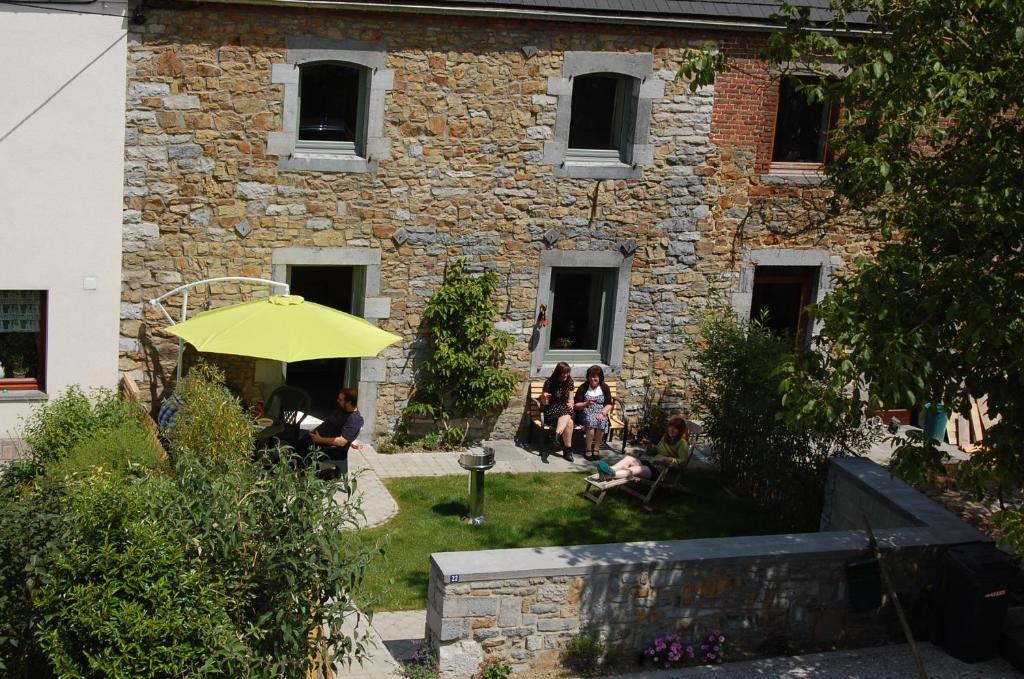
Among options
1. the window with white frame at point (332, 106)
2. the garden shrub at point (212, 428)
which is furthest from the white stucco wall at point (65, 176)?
the garden shrub at point (212, 428)

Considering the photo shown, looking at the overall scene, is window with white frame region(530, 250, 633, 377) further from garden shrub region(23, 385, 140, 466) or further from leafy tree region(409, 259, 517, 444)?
garden shrub region(23, 385, 140, 466)

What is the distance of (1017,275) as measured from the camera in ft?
26.3

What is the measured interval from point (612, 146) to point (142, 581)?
28.6ft

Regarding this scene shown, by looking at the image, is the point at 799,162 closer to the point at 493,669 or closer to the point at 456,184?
the point at 456,184

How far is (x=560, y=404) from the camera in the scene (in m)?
13.7

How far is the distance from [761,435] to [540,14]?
4.97m

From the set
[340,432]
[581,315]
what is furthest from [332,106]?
[581,315]

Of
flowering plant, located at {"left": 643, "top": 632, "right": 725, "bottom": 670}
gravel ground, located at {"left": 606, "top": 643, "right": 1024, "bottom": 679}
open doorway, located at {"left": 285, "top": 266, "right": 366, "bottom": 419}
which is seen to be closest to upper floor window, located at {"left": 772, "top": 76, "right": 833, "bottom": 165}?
open doorway, located at {"left": 285, "top": 266, "right": 366, "bottom": 419}

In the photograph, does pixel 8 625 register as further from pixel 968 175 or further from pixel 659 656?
pixel 968 175

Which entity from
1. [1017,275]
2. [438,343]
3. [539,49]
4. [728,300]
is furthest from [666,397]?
[1017,275]

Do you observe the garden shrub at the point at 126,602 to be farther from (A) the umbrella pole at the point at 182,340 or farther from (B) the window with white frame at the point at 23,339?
(B) the window with white frame at the point at 23,339

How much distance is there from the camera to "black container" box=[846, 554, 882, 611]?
9.38 meters

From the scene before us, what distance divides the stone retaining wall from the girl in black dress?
4111 mm

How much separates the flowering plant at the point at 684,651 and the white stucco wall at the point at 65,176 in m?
6.61
